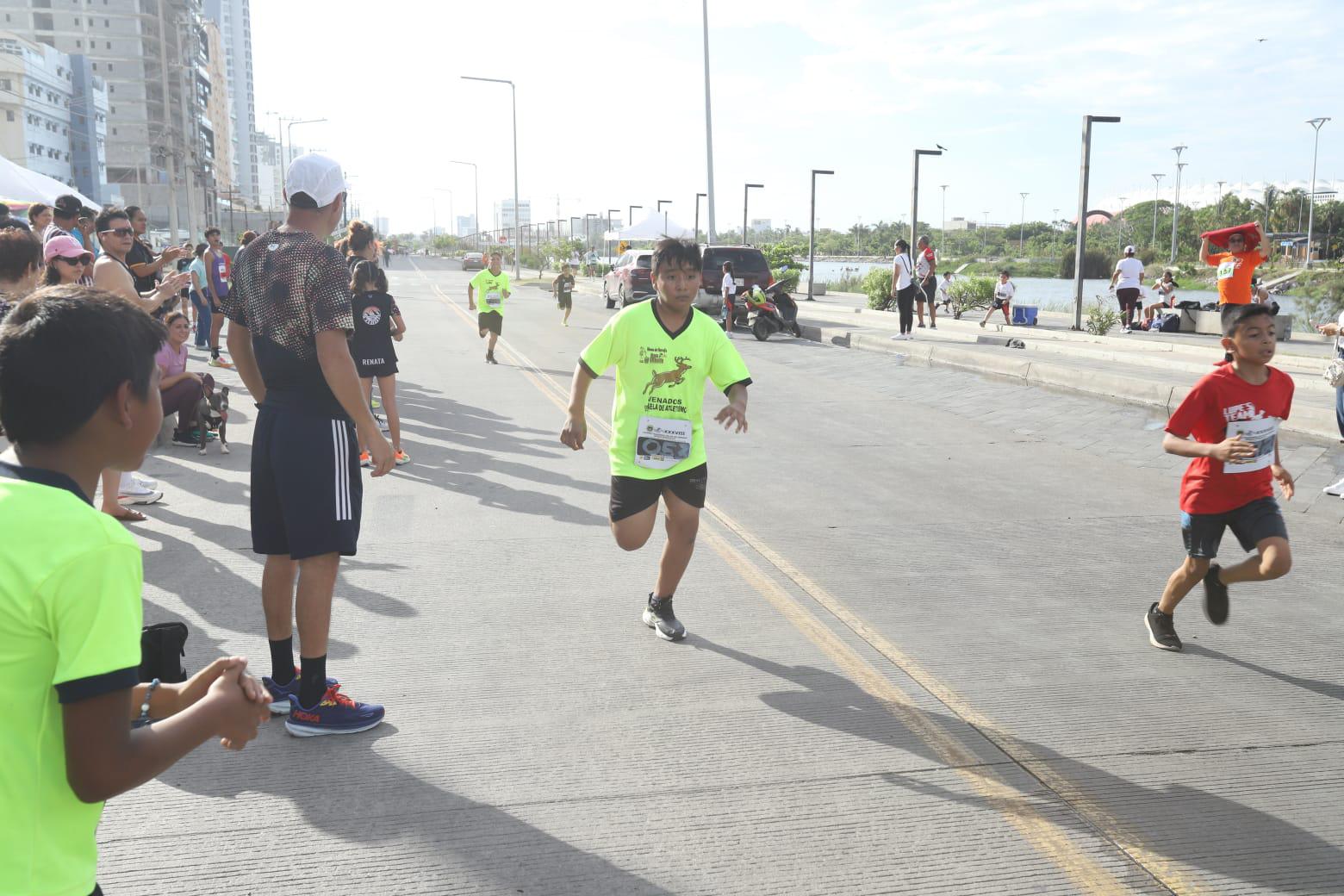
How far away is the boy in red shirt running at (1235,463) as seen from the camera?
16.6ft

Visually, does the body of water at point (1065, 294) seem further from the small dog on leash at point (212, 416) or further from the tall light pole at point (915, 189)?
the small dog on leash at point (212, 416)

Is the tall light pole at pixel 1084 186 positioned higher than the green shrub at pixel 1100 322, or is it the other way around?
the tall light pole at pixel 1084 186

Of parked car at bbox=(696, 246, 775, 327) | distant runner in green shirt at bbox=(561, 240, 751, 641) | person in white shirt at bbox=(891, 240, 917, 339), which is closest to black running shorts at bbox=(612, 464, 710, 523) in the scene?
distant runner in green shirt at bbox=(561, 240, 751, 641)

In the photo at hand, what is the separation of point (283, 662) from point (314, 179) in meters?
1.86

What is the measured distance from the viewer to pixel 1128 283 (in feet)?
73.9

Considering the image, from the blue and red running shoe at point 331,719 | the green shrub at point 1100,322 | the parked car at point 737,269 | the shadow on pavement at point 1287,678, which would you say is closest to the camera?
the blue and red running shoe at point 331,719

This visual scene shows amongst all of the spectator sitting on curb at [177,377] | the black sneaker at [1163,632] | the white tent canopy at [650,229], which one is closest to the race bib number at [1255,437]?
the black sneaker at [1163,632]

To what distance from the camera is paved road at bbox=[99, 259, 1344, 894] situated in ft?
11.1

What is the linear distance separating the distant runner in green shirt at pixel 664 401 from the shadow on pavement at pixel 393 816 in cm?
159

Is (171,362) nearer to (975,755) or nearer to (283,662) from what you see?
(283,662)

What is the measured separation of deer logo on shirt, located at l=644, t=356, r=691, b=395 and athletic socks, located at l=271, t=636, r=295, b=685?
192cm

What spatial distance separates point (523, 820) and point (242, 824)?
0.88m

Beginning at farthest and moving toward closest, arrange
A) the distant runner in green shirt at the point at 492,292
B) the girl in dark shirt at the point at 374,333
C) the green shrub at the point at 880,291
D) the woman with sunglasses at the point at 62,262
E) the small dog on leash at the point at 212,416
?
1. the green shrub at the point at 880,291
2. the distant runner in green shirt at the point at 492,292
3. the small dog on leash at the point at 212,416
4. the girl in dark shirt at the point at 374,333
5. the woman with sunglasses at the point at 62,262

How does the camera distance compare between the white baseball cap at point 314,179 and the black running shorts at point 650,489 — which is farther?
the black running shorts at point 650,489
